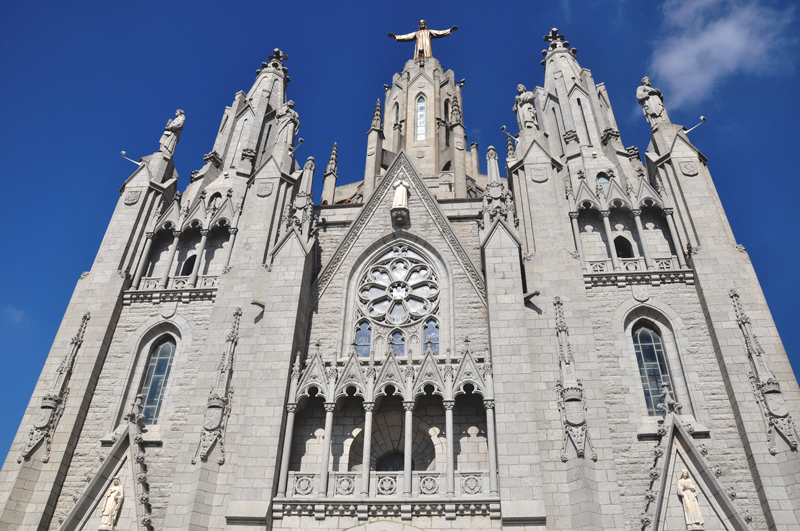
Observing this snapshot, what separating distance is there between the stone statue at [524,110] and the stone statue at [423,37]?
10991 millimetres

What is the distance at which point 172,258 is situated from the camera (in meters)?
22.1

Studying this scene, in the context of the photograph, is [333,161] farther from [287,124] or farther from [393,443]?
[393,443]

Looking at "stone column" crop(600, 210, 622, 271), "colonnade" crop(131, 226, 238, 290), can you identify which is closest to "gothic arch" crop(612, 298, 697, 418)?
"stone column" crop(600, 210, 622, 271)

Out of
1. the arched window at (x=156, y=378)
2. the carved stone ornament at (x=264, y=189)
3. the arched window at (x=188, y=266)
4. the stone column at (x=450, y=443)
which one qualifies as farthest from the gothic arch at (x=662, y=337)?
the arched window at (x=188, y=266)

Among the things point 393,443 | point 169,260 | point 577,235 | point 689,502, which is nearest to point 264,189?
point 169,260

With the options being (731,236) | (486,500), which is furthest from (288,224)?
(731,236)

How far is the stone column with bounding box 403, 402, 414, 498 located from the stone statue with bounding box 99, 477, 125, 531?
7007mm

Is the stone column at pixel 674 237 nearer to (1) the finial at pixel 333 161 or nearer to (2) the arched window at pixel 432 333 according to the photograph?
(2) the arched window at pixel 432 333

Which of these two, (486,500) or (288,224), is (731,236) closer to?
(486,500)

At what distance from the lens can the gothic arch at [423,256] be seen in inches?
768

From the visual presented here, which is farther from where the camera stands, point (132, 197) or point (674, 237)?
point (132, 197)

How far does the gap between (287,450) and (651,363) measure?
9.96 m

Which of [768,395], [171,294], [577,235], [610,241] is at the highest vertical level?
[577,235]

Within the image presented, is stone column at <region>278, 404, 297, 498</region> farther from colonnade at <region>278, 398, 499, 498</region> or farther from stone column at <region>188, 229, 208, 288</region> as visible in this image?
stone column at <region>188, 229, 208, 288</region>
